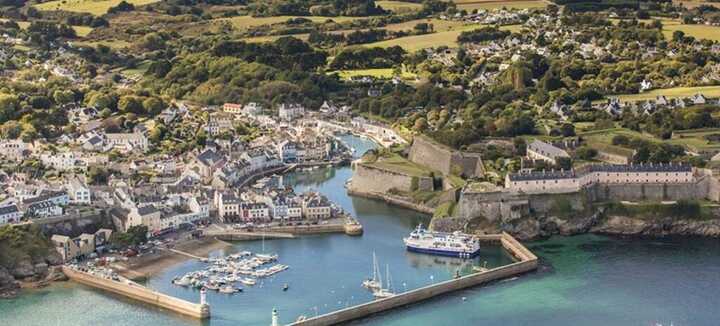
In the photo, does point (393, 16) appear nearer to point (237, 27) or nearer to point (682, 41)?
point (237, 27)

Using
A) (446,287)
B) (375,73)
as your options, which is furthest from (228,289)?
(375,73)

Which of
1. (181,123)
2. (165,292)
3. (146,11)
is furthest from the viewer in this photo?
(146,11)

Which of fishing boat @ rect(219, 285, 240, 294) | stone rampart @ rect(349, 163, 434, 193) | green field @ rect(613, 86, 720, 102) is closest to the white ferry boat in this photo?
fishing boat @ rect(219, 285, 240, 294)

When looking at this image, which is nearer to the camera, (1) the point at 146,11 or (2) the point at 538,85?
(2) the point at 538,85

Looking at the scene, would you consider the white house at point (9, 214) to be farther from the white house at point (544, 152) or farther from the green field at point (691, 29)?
the green field at point (691, 29)

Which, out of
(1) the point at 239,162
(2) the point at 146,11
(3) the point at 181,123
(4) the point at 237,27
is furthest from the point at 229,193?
(2) the point at 146,11

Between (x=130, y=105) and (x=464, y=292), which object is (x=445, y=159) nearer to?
(x=464, y=292)

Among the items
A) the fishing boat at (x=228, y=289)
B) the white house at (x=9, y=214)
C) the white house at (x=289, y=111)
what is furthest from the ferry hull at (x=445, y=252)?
the white house at (x=289, y=111)
